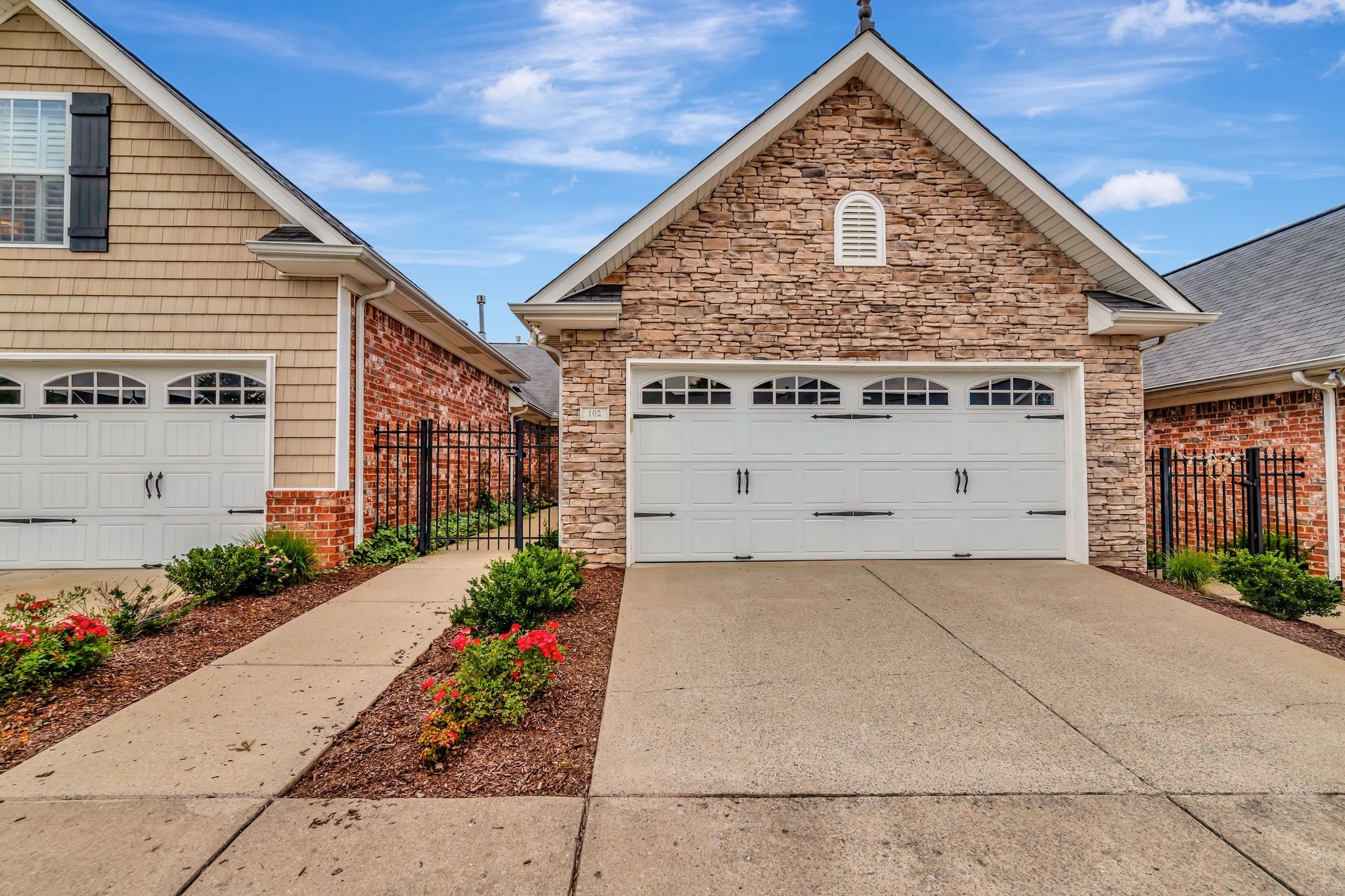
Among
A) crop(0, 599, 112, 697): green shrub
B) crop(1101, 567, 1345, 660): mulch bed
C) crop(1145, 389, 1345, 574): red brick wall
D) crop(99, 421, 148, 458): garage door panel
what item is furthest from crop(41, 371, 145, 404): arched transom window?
crop(1145, 389, 1345, 574): red brick wall

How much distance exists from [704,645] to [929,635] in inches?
72.7

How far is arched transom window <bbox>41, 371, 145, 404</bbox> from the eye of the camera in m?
7.08

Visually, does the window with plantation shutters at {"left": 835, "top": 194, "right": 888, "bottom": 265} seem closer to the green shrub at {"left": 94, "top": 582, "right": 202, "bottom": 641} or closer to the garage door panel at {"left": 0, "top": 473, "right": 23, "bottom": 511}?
the green shrub at {"left": 94, "top": 582, "right": 202, "bottom": 641}

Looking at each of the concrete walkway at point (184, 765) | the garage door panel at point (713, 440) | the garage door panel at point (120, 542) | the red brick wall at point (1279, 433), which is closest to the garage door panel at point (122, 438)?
the garage door panel at point (120, 542)

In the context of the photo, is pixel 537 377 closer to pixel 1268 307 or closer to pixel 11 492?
pixel 11 492

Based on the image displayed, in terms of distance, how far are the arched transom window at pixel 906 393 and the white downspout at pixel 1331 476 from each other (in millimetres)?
4473

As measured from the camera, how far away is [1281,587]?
5.64 m

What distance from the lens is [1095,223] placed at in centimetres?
699

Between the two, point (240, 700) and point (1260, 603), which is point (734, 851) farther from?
point (1260, 603)

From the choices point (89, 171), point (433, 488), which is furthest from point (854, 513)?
point (89, 171)

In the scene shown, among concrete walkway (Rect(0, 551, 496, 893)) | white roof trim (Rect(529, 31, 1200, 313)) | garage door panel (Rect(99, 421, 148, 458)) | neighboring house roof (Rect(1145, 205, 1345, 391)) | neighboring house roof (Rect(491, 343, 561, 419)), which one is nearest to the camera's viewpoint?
concrete walkway (Rect(0, 551, 496, 893))

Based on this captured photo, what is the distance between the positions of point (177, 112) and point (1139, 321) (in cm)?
1163

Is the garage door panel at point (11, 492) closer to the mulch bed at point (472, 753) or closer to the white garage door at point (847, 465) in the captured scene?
the mulch bed at point (472, 753)

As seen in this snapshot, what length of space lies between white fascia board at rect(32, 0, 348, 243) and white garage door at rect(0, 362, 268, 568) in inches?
83.2
